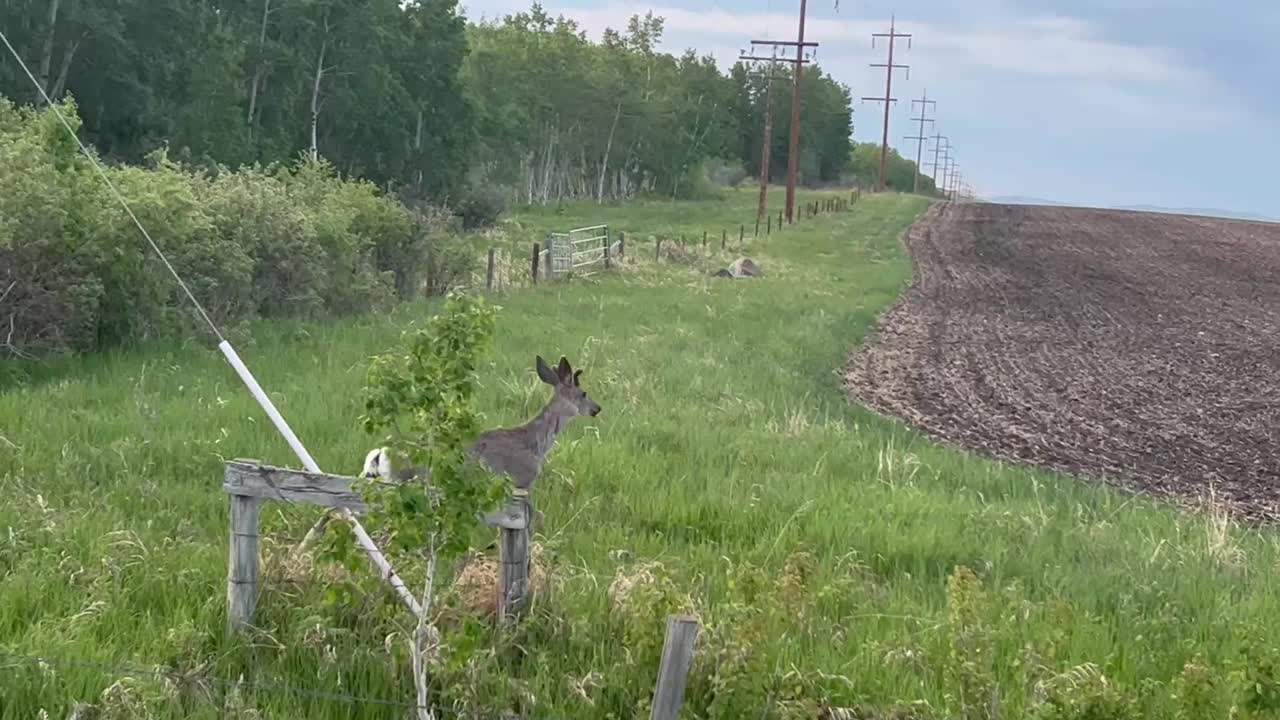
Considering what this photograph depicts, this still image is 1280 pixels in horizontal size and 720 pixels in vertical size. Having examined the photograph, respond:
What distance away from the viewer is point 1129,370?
21.6 m

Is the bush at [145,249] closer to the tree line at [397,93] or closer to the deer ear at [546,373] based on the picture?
the deer ear at [546,373]

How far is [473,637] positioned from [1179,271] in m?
45.4

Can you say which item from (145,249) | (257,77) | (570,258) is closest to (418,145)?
(257,77)

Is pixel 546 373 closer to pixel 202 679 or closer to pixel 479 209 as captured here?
pixel 202 679

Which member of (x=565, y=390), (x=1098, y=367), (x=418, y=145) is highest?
(x=418, y=145)

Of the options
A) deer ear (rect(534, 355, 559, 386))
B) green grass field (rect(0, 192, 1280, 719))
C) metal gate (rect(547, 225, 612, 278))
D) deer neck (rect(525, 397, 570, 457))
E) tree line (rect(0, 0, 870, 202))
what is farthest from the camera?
tree line (rect(0, 0, 870, 202))

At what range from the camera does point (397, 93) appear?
6912 cm

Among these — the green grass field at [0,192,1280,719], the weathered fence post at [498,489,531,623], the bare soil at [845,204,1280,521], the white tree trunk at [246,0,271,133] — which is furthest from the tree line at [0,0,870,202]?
the weathered fence post at [498,489,531,623]

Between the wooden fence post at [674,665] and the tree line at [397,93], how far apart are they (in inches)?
895

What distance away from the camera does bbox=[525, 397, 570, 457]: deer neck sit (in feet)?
25.8

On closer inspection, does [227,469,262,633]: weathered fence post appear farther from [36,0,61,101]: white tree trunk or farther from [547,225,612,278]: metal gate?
[36,0,61,101]: white tree trunk

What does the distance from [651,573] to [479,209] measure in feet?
170

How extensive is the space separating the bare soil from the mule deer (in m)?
6.30

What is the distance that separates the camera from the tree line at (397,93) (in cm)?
5100
